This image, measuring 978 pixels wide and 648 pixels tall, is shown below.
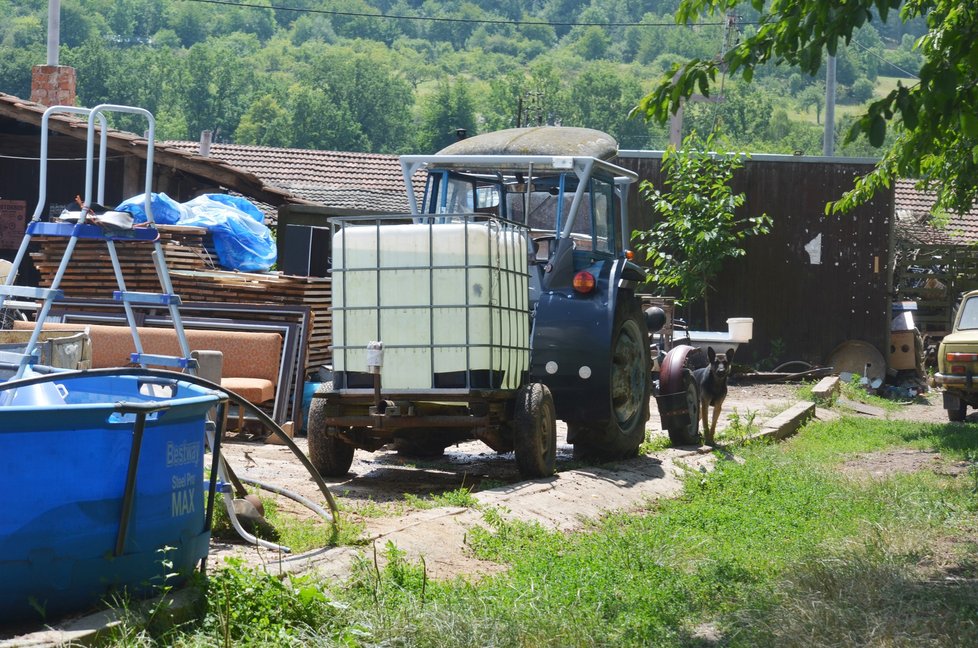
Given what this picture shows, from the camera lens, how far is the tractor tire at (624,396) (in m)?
10.1

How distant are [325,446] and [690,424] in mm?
4141

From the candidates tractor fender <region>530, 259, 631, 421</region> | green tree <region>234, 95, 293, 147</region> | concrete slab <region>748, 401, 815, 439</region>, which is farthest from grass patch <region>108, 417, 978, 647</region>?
green tree <region>234, 95, 293, 147</region>

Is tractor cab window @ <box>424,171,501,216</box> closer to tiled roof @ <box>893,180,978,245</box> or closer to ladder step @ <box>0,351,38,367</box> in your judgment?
ladder step @ <box>0,351,38,367</box>

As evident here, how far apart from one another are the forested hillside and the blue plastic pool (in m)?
46.1

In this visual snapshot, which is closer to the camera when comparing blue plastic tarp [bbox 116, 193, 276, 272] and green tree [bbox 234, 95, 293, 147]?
blue plastic tarp [bbox 116, 193, 276, 272]

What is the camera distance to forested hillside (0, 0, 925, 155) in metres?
86.2

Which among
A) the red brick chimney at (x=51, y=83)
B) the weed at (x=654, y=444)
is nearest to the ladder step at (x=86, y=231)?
the weed at (x=654, y=444)

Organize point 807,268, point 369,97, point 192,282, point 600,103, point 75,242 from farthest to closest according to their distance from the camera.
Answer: point 600,103
point 369,97
point 807,268
point 192,282
point 75,242

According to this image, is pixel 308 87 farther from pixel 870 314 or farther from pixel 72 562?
pixel 72 562

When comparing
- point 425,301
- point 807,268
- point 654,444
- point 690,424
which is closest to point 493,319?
point 425,301

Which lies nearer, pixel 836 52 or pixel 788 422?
pixel 836 52

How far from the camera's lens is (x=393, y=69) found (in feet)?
417

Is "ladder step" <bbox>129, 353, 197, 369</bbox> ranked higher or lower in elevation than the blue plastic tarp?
lower

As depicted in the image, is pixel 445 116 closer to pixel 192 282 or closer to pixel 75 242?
pixel 192 282
